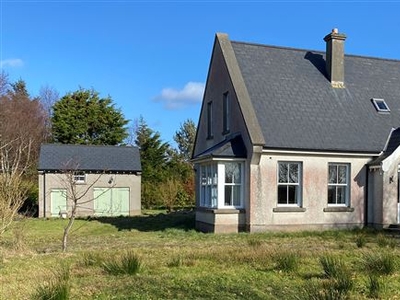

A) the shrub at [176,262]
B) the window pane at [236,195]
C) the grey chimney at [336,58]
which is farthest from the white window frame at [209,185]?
the shrub at [176,262]

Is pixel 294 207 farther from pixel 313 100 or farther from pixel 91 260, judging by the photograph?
pixel 91 260

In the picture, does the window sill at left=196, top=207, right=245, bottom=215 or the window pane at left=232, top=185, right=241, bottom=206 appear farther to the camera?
the window pane at left=232, top=185, right=241, bottom=206

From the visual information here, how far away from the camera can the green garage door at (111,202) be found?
35.1m

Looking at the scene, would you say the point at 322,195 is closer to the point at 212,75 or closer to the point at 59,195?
the point at 212,75

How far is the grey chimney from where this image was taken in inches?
906

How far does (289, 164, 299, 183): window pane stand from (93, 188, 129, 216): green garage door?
61.4 feet

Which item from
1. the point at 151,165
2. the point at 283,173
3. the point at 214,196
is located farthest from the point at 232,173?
the point at 151,165

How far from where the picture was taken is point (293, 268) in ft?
31.6

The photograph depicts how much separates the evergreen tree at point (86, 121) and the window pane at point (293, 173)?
34.1 m

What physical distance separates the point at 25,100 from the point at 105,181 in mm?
26885

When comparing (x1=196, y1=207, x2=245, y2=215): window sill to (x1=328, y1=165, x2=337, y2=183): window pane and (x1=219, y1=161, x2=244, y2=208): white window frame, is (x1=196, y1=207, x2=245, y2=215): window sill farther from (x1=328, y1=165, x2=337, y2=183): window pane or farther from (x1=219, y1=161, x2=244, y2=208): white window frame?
(x1=328, y1=165, x2=337, y2=183): window pane

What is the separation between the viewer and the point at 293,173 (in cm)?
2000

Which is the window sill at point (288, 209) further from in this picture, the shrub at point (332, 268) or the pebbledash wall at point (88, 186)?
the pebbledash wall at point (88, 186)

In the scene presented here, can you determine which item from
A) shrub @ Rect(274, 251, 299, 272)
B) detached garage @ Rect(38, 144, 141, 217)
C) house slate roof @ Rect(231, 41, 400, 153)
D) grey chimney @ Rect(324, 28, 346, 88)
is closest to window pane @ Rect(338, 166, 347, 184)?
house slate roof @ Rect(231, 41, 400, 153)
